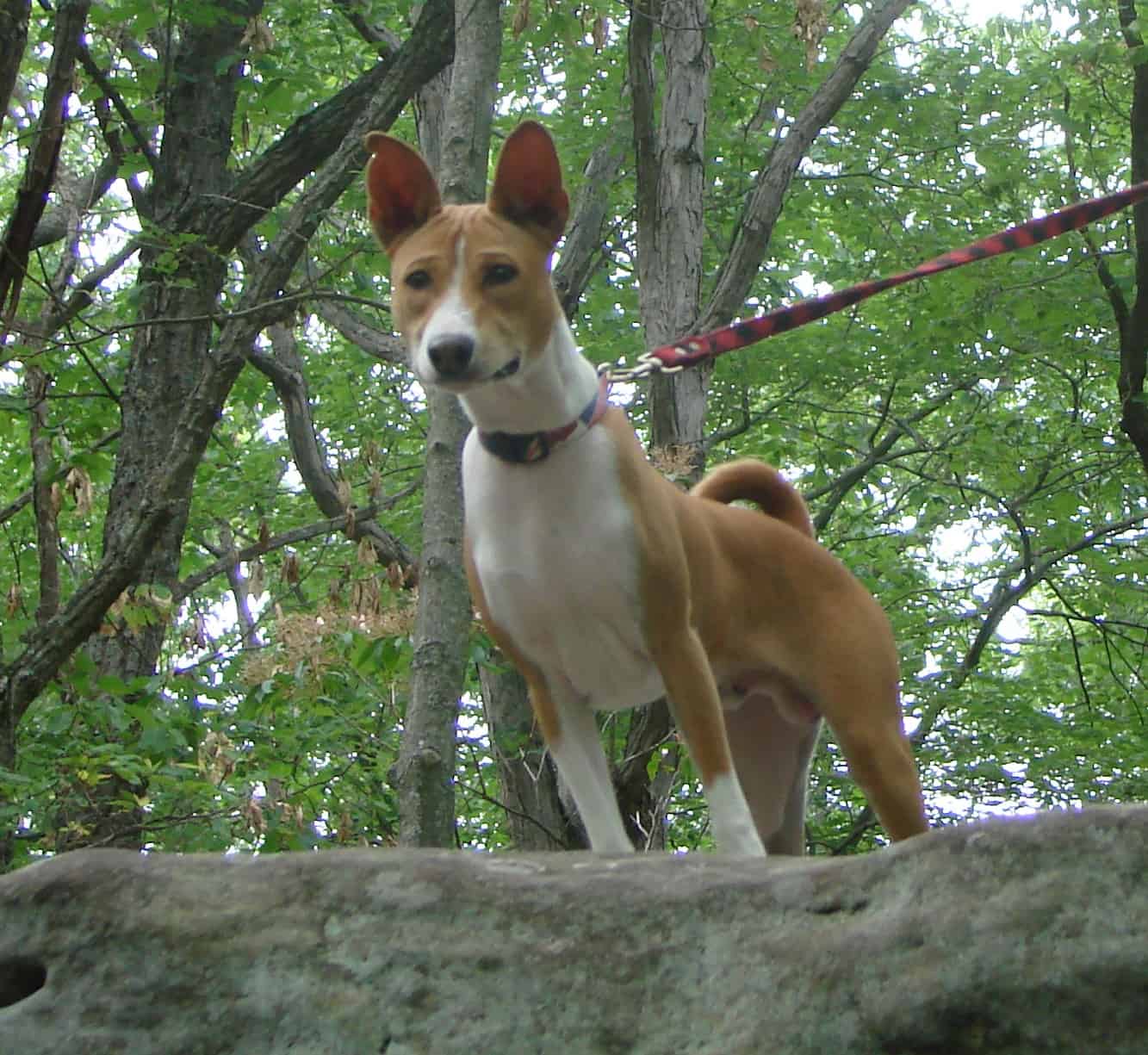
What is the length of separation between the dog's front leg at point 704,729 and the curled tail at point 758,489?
0.97 meters

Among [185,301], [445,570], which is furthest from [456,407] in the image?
[185,301]

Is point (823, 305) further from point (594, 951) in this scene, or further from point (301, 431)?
point (301, 431)

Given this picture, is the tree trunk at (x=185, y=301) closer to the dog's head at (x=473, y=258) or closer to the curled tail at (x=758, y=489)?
the curled tail at (x=758, y=489)

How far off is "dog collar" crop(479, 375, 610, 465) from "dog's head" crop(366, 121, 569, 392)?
0.18m

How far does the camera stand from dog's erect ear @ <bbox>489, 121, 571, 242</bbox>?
Answer: 337cm

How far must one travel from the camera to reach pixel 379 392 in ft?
44.4

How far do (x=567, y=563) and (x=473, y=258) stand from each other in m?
0.70

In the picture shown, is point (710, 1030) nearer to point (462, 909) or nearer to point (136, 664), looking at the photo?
point (462, 909)

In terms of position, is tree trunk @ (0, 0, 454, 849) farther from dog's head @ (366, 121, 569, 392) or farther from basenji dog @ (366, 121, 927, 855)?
basenji dog @ (366, 121, 927, 855)

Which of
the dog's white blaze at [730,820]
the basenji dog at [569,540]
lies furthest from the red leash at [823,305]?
the dog's white blaze at [730,820]

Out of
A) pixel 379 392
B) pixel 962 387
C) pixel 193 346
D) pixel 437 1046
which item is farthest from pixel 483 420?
pixel 379 392

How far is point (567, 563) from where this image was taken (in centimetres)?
328

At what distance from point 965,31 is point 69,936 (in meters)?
11.7

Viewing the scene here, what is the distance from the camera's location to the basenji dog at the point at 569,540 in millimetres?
3238
